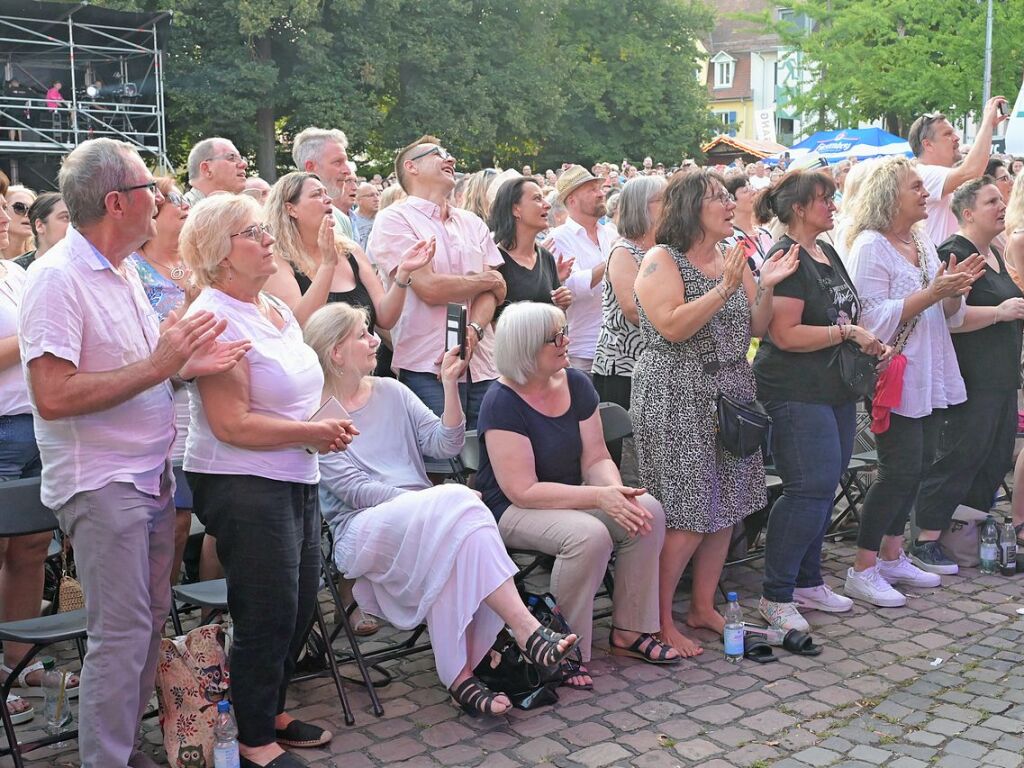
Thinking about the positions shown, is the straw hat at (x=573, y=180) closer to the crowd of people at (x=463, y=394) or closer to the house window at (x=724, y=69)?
the crowd of people at (x=463, y=394)

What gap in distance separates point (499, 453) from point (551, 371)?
390 mm

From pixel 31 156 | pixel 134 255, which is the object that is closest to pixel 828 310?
pixel 134 255

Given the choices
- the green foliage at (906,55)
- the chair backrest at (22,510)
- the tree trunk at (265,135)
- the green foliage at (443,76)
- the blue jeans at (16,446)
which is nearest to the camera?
the chair backrest at (22,510)

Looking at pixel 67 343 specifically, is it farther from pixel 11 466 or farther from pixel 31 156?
pixel 31 156

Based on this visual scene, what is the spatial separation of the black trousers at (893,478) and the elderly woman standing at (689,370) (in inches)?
37.3

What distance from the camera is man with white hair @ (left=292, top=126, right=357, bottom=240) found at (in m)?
5.95

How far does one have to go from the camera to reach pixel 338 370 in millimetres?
4469

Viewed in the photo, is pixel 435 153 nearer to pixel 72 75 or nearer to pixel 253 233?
pixel 253 233

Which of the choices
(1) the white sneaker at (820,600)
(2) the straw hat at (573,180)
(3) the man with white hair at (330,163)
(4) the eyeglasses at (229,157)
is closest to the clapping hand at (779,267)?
(1) the white sneaker at (820,600)

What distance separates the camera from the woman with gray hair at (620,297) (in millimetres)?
5596

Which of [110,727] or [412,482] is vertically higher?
[412,482]

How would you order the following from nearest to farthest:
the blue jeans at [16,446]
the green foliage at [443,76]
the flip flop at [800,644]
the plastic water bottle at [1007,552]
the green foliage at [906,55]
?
the blue jeans at [16,446] → the flip flop at [800,644] → the plastic water bottle at [1007,552] → the green foliage at [443,76] → the green foliage at [906,55]

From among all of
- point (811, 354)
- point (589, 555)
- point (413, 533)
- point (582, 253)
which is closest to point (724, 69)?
point (582, 253)

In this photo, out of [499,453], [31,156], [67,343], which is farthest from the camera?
[31,156]
